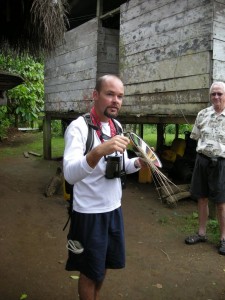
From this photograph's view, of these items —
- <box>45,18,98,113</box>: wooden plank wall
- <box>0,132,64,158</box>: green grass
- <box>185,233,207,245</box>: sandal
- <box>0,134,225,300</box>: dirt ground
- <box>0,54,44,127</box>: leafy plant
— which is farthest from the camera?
<box>0,54,44,127</box>: leafy plant

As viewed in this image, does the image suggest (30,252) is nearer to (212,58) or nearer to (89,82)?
(212,58)

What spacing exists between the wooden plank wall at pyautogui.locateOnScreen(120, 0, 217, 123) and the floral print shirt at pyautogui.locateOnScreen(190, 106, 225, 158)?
4.25ft

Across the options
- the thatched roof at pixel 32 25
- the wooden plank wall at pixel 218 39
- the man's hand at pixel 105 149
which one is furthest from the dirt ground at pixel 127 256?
the thatched roof at pixel 32 25

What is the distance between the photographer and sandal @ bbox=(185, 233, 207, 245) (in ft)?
14.6

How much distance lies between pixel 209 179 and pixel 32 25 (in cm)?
324

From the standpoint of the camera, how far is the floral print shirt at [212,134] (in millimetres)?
4090

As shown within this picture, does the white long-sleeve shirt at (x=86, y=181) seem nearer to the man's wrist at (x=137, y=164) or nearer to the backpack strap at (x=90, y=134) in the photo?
the backpack strap at (x=90, y=134)

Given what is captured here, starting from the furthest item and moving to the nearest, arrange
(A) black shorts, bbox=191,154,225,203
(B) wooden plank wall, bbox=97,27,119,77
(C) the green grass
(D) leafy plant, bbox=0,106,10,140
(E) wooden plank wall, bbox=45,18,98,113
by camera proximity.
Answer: (D) leafy plant, bbox=0,106,10,140 < (C) the green grass < (E) wooden plank wall, bbox=45,18,98,113 < (B) wooden plank wall, bbox=97,27,119,77 < (A) black shorts, bbox=191,154,225,203

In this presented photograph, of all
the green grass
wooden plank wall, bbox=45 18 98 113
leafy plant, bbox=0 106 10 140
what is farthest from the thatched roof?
leafy plant, bbox=0 106 10 140

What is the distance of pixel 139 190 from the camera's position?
7590mm

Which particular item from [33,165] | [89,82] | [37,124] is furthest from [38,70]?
[89,82]

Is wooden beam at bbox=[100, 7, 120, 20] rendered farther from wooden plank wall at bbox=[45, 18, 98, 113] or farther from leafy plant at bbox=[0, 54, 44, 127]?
leafy plant at bbox=[0, 54, 44, 127]

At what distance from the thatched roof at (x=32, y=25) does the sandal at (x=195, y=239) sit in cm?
344

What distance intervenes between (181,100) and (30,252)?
367 cm
